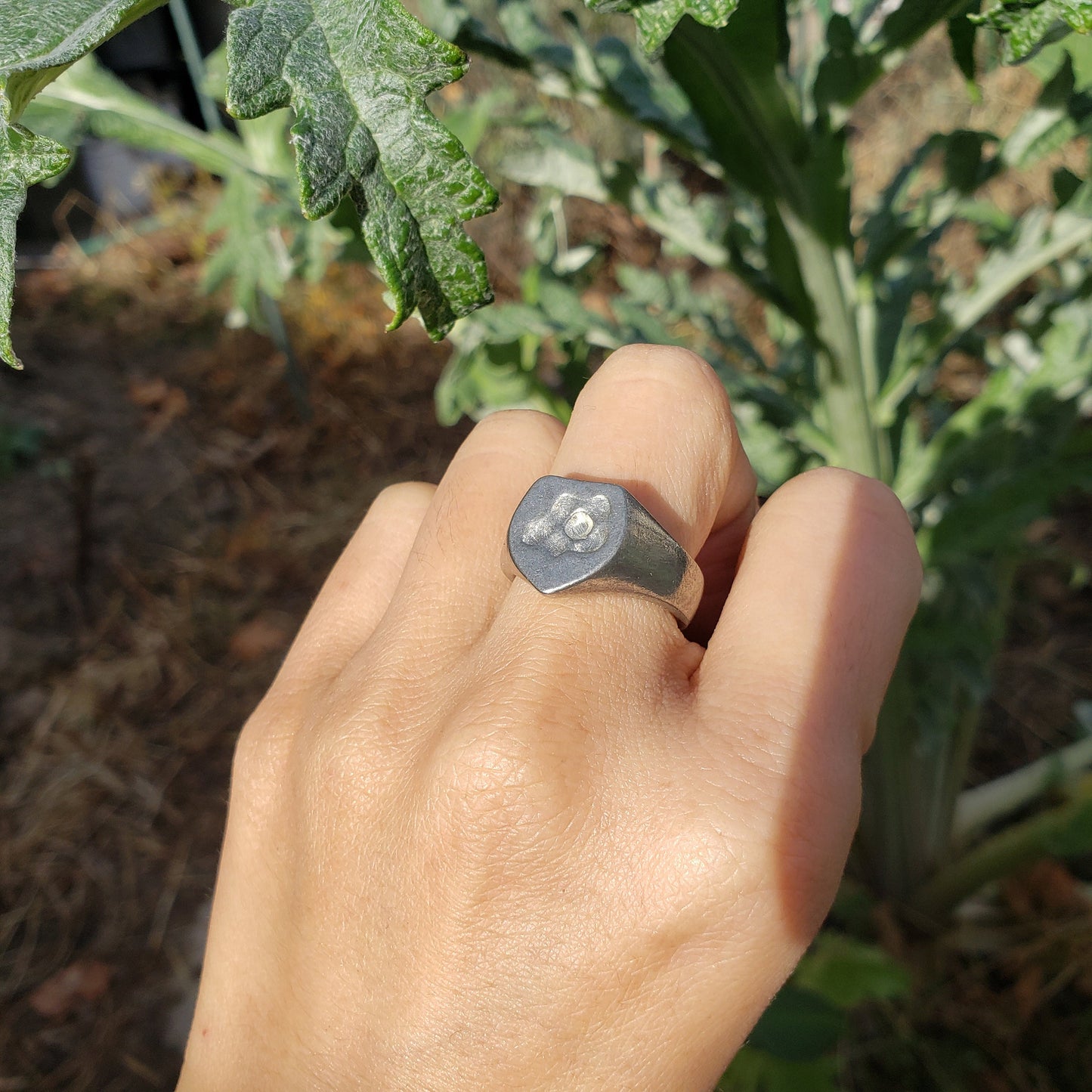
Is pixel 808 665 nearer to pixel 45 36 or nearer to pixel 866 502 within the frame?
pixel 866 502

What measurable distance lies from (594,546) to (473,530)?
14 centimetres

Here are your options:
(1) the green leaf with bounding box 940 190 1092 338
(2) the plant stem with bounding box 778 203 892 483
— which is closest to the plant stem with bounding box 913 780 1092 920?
(2) the plant stem with bounding box 778 203 892 483

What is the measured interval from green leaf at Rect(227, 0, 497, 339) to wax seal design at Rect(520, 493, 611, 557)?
0.51 ft

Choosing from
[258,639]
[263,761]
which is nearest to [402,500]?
[263,761]

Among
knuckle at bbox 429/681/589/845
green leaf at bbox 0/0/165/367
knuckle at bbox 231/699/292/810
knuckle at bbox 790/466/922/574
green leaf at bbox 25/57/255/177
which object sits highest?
green leaf at bbox 0/0/165/367

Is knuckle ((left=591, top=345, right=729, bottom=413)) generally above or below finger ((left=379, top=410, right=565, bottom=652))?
above

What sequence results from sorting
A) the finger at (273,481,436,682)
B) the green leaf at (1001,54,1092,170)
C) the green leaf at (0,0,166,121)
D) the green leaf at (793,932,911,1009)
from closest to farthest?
the green leaf at (0,0,166,121), the finger at (273,481,436,682), the green leaf at (1001,54,1092,170), the green leaf at (793,932,911,1009)

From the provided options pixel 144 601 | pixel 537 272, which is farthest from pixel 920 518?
pixel 144 601

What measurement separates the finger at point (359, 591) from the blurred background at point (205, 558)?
1.23 ft

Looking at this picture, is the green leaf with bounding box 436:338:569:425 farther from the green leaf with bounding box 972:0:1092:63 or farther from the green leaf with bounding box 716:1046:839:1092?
the green leaf with bounding box 716:1046:839:1092

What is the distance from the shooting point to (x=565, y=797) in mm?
551

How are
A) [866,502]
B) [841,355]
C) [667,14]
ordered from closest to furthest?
1. [667,14]
2. [866,502]
3. [841,355]

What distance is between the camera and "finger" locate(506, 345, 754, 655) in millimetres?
652

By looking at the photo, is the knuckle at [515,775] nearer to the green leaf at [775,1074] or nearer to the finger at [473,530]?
the finger at [473,530]
